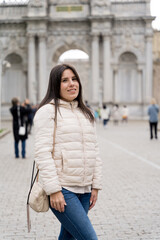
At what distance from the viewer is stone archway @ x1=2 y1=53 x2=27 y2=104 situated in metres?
44.8

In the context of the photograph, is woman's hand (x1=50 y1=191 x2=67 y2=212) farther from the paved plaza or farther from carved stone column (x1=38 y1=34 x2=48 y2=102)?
carved stone column (x1=38 y1=34 x2=48 y2=102)

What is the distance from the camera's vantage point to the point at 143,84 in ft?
144

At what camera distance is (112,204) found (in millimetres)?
7047

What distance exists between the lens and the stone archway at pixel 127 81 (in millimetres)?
44344

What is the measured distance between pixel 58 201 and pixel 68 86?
0.96 metres

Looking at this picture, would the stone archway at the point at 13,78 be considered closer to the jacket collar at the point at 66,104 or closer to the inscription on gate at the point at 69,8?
the inscription on gate at the point at 69,8

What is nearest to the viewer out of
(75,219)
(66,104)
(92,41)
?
(75,219)

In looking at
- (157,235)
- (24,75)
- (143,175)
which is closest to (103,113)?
(24,75)

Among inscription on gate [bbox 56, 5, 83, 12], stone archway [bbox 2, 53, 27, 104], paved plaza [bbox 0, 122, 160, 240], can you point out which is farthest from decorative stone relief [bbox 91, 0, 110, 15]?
paved plaza [bbox 0, 122, 160, 240]

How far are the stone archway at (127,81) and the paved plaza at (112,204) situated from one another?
32.0m

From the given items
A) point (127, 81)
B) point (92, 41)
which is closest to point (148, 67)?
point (127, 81)

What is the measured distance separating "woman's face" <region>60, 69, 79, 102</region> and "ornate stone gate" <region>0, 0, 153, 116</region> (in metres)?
38.4

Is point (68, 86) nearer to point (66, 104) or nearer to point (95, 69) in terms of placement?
point (66, 104)

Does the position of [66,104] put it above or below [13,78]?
below
